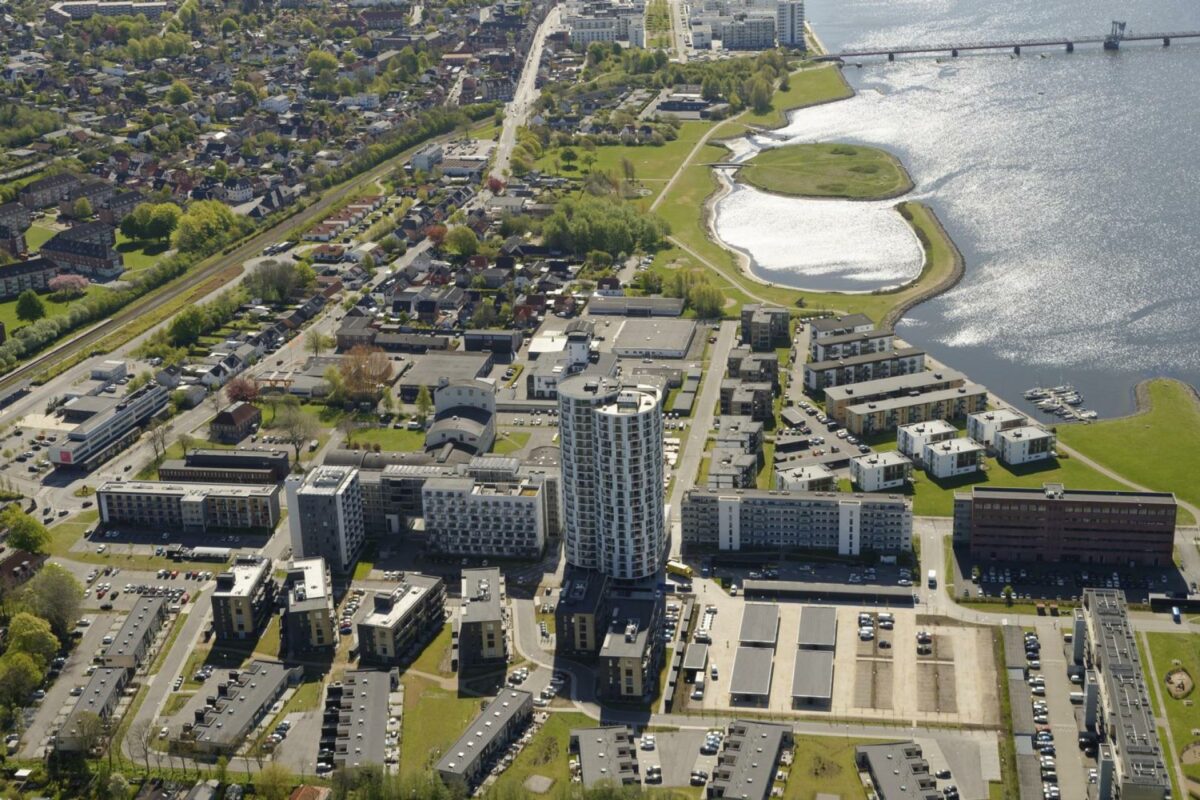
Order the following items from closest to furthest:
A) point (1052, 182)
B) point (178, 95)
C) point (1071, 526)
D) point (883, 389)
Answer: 1. point (1071, 526)
2. point (883, 389)
3. point (1052, 182)
4. point (178, 95)

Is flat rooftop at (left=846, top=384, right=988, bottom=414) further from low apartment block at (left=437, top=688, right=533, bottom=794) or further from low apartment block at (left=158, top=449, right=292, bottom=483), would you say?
low apartment block at (left=437, top=688, right=533, bottom=794)

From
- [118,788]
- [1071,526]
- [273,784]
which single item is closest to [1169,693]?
[1071,526]

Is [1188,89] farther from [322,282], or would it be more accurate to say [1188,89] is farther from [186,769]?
[186,769]

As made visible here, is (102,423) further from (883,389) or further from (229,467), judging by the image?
(883,389)

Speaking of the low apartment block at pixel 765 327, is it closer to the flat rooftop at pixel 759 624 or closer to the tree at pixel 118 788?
the flat rooftop at pixel 759 624

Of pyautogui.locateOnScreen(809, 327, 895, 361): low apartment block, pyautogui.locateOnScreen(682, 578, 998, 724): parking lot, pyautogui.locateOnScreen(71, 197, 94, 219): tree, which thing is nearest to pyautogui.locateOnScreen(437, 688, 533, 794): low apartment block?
pyautogui.locateOnScreen(682, 578, 998, 724): parking lot

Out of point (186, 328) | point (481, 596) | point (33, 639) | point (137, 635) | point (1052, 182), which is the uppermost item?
point (1052, 182)

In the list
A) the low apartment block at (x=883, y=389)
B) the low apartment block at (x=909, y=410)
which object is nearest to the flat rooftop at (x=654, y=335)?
the low apartment block at (x=883, y=389)
